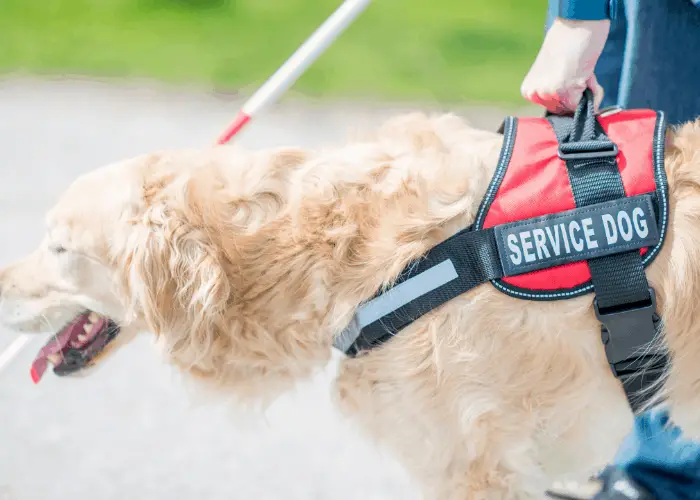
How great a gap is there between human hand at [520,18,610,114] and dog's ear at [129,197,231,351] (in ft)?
3.16

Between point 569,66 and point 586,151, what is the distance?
1.15 ft

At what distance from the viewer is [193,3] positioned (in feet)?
21.8

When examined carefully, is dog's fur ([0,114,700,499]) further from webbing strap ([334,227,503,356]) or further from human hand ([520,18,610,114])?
human hand ([520,18,610,114])

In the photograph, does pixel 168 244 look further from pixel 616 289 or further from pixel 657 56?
pixel 657 56

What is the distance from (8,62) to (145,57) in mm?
921

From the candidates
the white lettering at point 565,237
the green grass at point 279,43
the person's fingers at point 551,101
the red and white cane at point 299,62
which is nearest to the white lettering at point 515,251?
the white lettering at point 565,237

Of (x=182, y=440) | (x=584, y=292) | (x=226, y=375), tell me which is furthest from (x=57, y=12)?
(x=584, y=292)

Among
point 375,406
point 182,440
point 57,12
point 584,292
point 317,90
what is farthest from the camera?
point 57,12

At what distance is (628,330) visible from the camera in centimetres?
189

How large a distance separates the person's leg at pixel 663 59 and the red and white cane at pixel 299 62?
0.93 metres

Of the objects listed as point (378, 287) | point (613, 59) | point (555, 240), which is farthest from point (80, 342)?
point (613, 59)

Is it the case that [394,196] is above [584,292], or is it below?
above

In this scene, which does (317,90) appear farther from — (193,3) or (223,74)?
(193,3)

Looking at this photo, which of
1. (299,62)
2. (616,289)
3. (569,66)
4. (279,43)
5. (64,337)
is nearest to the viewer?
(616,289)
